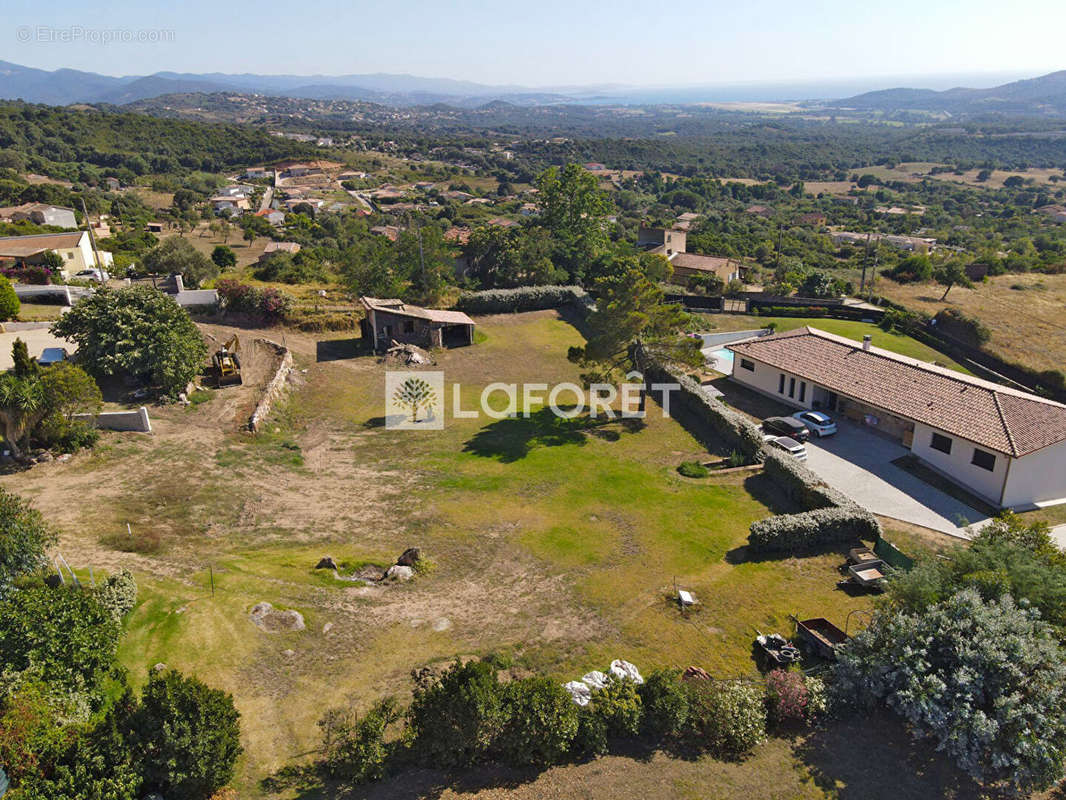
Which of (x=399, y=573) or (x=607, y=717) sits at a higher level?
(x=607, y=717)

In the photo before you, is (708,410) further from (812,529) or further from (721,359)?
(721,359)

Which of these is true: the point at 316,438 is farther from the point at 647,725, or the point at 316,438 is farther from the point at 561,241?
the point at 561,241

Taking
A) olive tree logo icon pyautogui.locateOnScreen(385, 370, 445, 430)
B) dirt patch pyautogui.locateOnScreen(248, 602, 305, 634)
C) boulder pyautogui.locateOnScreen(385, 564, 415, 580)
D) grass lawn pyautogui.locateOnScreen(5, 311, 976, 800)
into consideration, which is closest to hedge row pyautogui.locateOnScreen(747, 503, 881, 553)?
grass lawn pyautogui.locateOnScreen(5, 311, 976, 800)

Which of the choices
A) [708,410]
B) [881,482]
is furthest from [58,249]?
[881,482]

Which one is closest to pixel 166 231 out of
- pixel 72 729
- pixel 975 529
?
pixel 72 729

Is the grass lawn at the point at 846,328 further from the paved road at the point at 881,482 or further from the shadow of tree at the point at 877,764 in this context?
the shadow of tree at the point at 877,764

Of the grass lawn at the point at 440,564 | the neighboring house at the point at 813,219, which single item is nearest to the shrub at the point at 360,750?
the grass lawn at the point at 440,564
